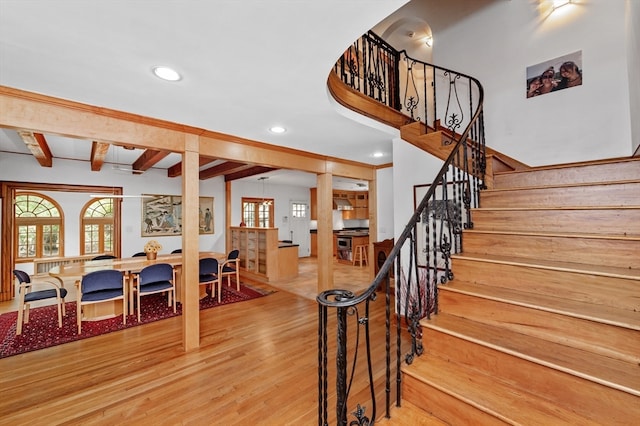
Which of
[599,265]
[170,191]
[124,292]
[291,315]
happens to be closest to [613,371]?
[599,265]

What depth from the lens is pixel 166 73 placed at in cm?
192

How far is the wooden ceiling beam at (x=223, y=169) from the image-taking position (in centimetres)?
530

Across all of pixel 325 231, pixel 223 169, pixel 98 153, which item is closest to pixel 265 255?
pixel 223 169

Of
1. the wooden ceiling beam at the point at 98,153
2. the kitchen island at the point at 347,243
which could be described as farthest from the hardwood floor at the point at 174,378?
the kitchen island at the point at 347,243

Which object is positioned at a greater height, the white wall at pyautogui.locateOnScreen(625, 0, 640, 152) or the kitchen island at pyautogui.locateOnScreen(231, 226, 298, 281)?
the white wall at pyautogui.locateOnScreen(625, 0, 640, 152)

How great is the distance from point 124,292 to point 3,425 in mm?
1936

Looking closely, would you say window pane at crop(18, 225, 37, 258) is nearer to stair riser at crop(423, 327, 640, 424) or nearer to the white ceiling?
the white ceiling

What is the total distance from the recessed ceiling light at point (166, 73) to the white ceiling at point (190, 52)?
0.15 feet

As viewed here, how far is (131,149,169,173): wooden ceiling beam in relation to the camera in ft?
14.4

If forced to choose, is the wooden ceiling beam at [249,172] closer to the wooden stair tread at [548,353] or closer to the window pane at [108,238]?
the window pane at [108,238]

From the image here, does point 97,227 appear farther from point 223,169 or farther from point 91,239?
point 223,169

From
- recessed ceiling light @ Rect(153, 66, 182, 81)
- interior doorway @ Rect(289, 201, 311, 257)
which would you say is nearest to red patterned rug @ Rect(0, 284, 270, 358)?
recessed ceiling light @ Rect(153, 66, 182, 81)

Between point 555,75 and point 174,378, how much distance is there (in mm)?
5332

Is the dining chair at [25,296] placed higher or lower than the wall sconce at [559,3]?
lower
